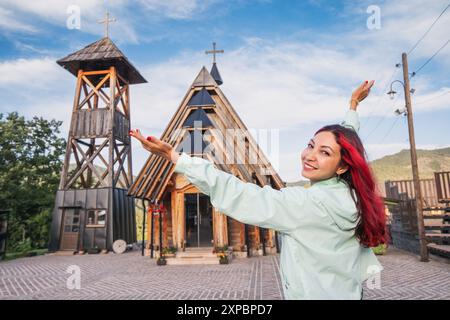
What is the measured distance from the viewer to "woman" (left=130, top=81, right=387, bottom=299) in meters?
1.31

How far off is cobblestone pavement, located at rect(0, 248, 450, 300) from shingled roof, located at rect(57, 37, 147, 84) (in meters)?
12.9

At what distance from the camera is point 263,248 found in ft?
45.8

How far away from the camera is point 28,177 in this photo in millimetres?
20078

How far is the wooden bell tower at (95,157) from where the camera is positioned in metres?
17.5

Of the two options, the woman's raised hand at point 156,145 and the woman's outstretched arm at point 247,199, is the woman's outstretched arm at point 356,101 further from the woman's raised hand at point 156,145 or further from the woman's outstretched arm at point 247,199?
the woman's raised hand at point 156,145

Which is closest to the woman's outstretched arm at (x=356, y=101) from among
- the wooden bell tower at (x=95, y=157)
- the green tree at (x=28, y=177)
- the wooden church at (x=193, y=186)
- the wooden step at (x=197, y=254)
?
the wooden church at (x=193, y=186)

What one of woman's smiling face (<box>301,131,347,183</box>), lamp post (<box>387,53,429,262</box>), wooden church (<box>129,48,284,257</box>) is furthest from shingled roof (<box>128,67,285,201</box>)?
woman's smiling face (<box>301,131,347,183</box>)

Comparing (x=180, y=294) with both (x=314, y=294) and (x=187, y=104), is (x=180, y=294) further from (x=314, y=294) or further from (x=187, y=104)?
(x=187, y=104)

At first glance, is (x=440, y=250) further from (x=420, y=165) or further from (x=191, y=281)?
(x=420, y=165)

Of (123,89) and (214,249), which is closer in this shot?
(214,249)

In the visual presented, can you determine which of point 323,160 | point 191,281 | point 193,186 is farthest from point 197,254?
point 323,160

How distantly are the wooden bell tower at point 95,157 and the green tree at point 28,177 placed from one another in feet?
9.62
